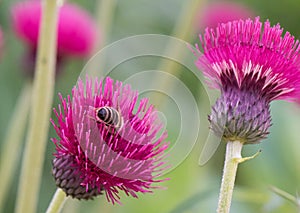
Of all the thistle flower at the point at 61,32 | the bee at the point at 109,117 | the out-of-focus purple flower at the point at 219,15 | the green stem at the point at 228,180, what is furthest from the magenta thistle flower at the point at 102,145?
the out-of-focus purple flower at the point at 219,15

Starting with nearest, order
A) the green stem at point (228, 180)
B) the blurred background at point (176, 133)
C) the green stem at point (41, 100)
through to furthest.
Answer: the green stem at point (228, 180) < the green stem at point (41, 100) < the blurred background at point (176, 133)

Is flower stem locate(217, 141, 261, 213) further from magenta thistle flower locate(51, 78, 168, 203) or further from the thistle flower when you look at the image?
the thistle flower

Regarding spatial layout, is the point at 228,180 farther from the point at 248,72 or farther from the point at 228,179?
the point at 248,72

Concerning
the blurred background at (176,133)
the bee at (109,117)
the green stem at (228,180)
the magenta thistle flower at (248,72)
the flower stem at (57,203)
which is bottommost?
the flower stem at (57,203)

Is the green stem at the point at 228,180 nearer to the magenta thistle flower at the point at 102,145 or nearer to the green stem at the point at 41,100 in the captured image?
the magenta thistle flower at the point at 102,145

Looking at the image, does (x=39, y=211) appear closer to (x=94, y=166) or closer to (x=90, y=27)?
(x=90, y=27)

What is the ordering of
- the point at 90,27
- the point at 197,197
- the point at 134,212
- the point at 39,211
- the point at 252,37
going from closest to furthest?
the point at 252,37
the point at 197,197
the point at 134,212
the point at 90,27
the point at 39,211

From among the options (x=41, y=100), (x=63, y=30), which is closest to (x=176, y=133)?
(x=63, y=30)

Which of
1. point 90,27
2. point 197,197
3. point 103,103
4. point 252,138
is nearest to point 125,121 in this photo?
point 103,103
